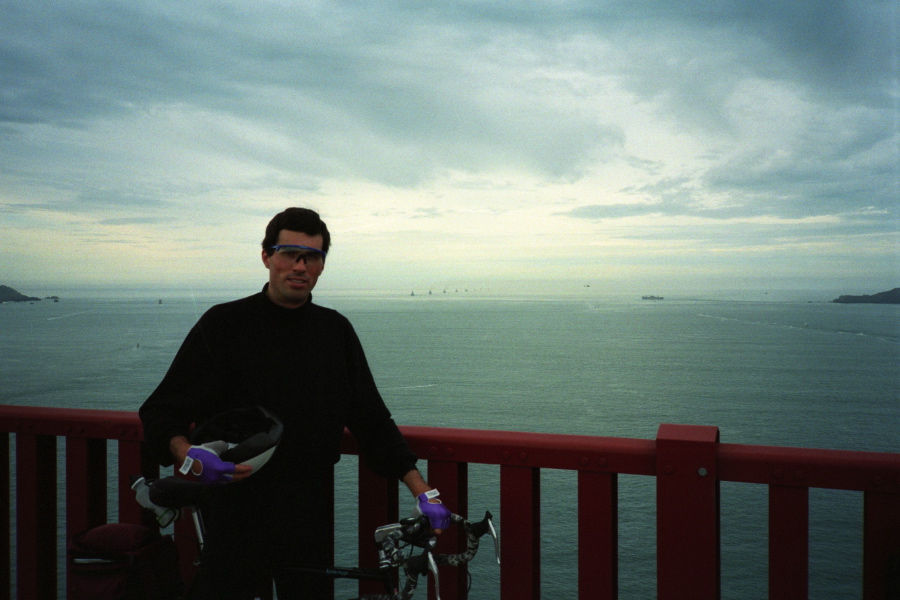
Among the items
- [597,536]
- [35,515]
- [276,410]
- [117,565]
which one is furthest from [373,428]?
[35,515]

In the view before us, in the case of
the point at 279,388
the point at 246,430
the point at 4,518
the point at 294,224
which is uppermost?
the point at 294,224

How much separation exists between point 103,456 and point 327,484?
1.20 m

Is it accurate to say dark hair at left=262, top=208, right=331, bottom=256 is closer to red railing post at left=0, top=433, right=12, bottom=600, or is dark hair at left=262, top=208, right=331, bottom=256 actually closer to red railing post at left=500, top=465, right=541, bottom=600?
red railing post at left=500, top=465, right=541, bottom=600

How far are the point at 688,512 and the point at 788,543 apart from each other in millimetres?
316

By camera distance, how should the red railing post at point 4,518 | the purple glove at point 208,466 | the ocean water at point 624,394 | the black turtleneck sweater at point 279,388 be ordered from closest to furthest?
the purple glove at point 208,466, the black turtleneck sweater at point 279,388, the red railing post at point 4,518, the ocean water at point 624,394

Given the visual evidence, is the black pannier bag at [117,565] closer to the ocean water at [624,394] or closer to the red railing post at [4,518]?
the red railing post at [4,518]

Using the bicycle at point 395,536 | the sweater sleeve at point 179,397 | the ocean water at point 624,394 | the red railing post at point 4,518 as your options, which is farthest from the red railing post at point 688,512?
the ocean water at point 624,394

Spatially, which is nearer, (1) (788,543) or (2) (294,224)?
(1) (788,543)

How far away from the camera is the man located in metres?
2.44

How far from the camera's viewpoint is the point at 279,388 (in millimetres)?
2473

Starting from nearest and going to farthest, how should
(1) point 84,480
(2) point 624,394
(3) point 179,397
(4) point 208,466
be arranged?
(4) point 208,466 < (3) point 179,397 < (1) point 84,480 < (2) point 624,394

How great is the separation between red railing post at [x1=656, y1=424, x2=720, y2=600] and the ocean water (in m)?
34.3

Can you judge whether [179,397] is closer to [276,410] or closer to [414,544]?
[276,410]

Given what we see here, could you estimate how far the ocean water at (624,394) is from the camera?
4612 centimetres
